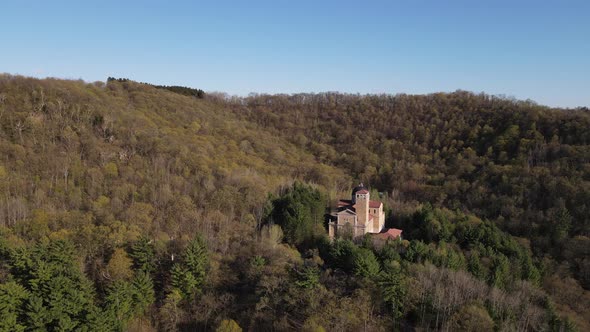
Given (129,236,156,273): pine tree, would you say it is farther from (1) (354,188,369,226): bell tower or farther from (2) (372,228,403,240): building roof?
(2) (372,228,403,240): building roof

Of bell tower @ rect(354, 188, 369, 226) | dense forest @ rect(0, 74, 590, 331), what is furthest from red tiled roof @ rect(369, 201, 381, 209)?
dense forest @ rect(0, 74, 590, 331)

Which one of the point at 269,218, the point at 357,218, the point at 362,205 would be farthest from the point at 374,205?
the point at 269,218

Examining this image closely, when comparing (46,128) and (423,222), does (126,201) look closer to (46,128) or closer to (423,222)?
(46,128)

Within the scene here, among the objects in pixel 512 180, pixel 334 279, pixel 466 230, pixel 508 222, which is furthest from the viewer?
pixel 512 180

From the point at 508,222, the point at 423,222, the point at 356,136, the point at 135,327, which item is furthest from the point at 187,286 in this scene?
the point at 356,136

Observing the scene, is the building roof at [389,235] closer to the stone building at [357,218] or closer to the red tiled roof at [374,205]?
the stone building at [357,218]

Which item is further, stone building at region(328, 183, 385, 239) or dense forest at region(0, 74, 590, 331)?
stone building at region(328, 183, 385, 239)

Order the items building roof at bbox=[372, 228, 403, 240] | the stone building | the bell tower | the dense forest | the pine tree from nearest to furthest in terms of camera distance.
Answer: the dense forest
the pine tree
building roof at bbox=[372, 228, 403, 240]
the stone building
the bell tower
